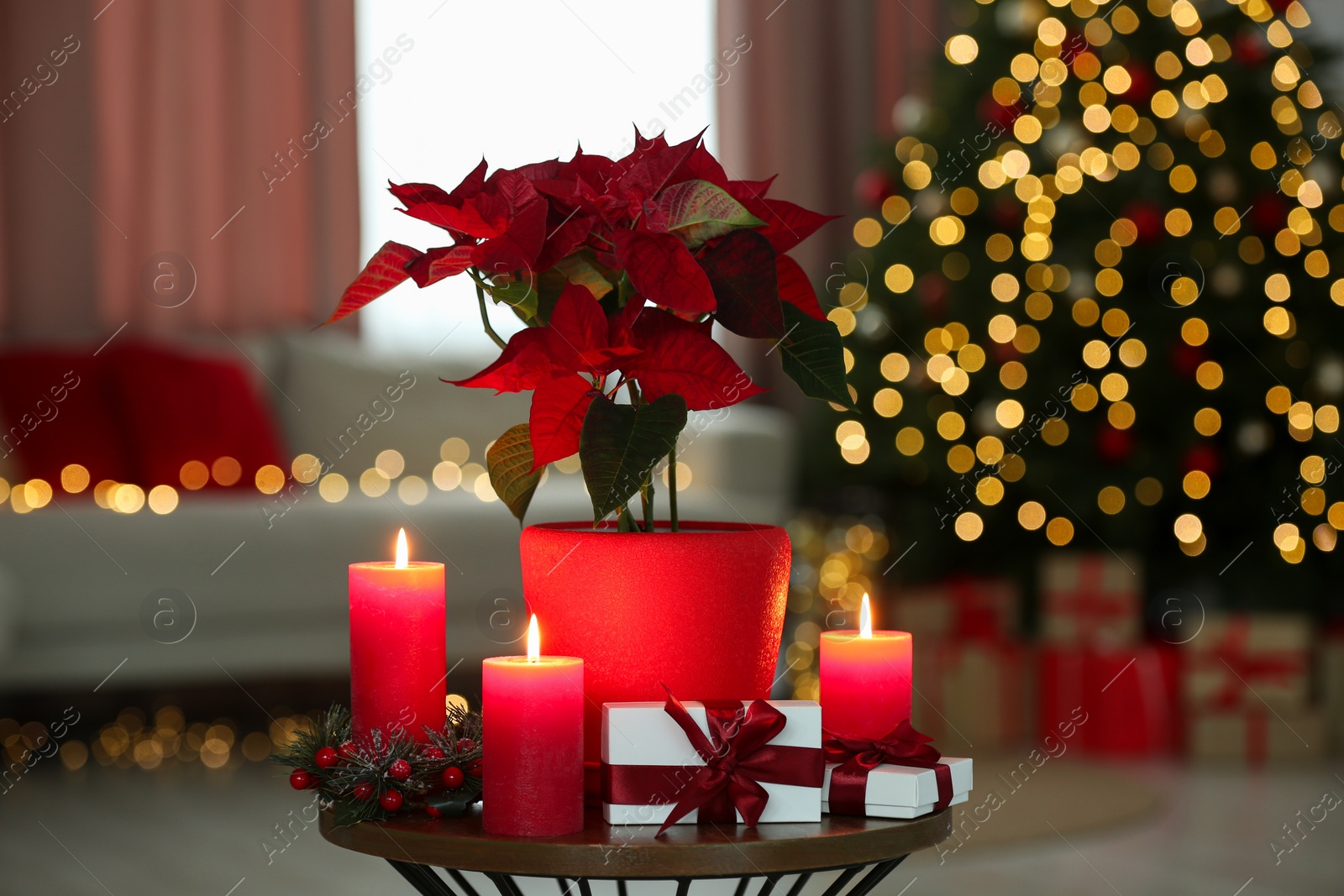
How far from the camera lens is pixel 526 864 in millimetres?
766

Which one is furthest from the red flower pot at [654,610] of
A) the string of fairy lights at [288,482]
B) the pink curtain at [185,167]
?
the pink curtain at [185,167]

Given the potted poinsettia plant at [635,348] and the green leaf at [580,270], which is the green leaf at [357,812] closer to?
the potted poinsettia plant at [635,348]

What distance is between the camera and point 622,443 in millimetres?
838

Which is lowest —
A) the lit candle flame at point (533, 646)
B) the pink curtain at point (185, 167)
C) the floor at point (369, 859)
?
the floor at point (369, 859)

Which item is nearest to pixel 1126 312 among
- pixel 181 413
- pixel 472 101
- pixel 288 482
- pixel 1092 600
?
pixel 1092 600

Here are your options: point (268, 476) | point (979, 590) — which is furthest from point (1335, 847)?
point (268, 476)

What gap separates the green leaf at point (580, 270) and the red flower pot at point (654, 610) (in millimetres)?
165

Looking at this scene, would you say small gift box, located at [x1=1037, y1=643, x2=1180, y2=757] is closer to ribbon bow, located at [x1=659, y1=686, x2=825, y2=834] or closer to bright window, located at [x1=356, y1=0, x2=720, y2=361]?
bright window, located at [x1=356, y1=0, x2=720, y2=361]

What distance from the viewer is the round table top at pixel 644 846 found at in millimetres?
755

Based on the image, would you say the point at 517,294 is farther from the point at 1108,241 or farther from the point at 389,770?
the point at 1108,241

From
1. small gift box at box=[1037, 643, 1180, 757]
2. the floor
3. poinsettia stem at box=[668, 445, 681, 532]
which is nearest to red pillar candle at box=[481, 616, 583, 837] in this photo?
poinsettia stem at box=[668, 445, 681, 532]

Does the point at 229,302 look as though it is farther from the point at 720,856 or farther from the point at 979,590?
the point at 720,856

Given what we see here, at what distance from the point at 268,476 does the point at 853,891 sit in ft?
8.03

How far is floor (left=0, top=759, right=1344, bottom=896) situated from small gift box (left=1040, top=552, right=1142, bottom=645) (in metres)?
0.40
